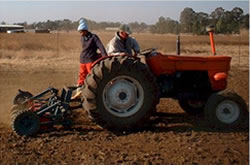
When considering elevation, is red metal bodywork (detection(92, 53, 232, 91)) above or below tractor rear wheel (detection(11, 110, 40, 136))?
above

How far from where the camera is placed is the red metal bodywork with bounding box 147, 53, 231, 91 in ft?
20.8

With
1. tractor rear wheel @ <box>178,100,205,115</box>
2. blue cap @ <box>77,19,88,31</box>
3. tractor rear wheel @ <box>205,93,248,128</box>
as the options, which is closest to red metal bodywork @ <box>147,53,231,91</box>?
tractor rear wheel @ <box>205,93,248,128</box>

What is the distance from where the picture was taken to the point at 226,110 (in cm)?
620

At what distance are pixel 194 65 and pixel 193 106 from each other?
107 cm

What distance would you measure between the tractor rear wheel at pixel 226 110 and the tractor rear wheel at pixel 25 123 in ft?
8.88

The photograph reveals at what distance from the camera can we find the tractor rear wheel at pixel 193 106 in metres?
7.20

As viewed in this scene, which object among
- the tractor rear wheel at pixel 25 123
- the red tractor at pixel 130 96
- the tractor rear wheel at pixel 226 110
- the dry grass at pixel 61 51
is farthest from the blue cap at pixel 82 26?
the dry grass at pixel 61 51

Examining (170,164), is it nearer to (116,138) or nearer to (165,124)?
(116,138)

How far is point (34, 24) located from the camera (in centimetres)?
5978

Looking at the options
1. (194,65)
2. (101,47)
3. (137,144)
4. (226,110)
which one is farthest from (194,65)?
(137,144)

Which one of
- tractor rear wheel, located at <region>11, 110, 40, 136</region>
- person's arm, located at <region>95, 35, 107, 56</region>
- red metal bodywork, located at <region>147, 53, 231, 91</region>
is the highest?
person's arm, located at <region>95, 35, 107, 56</region>

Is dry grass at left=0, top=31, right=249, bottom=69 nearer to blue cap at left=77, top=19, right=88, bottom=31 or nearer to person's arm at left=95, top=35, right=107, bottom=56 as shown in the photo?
blue cap at left=77, top=19, right=88, bottom=31

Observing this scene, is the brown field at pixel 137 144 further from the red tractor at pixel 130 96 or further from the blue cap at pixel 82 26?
the blue cap at pixel 82 26

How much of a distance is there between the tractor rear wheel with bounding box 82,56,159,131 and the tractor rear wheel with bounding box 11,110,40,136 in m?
0.77
